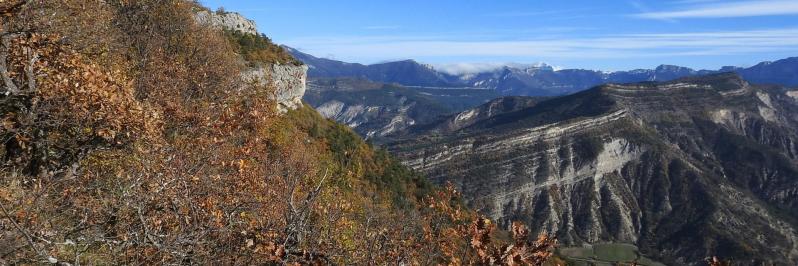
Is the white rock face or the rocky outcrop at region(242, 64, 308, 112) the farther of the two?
the rocky outcrop at region(242, 64, 308, 112)

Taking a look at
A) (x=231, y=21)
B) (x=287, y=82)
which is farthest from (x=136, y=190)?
(x=231, y=21)

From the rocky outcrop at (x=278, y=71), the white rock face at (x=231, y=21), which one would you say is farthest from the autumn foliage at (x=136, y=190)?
the rocky outcrop at (x=278, y=71)

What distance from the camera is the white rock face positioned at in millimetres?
74694

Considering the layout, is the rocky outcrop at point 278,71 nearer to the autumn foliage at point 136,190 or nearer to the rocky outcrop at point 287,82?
the rocky outcrop at point 287,82

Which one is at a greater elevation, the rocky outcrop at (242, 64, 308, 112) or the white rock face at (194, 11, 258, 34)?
the white rock face at (194, 11, 258, 34)

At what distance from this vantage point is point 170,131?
28688 millimetres

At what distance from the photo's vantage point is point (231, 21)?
280ft

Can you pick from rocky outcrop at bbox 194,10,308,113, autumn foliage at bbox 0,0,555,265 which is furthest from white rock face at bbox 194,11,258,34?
autumn foliage at bbox 0,0,555,265

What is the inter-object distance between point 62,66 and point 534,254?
838 inches

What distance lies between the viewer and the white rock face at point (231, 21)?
74694 millimetres

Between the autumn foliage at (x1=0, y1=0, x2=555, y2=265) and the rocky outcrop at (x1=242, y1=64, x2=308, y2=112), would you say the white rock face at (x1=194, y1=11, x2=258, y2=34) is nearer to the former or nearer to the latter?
the rocky outcrop at (x1=242, y1=64, x2=308, y2=112)

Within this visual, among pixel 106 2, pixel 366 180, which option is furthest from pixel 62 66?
pixel 366 180

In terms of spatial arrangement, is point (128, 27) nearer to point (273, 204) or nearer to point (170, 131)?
point (170, 131)

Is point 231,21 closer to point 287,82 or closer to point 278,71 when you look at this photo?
point 278,71
